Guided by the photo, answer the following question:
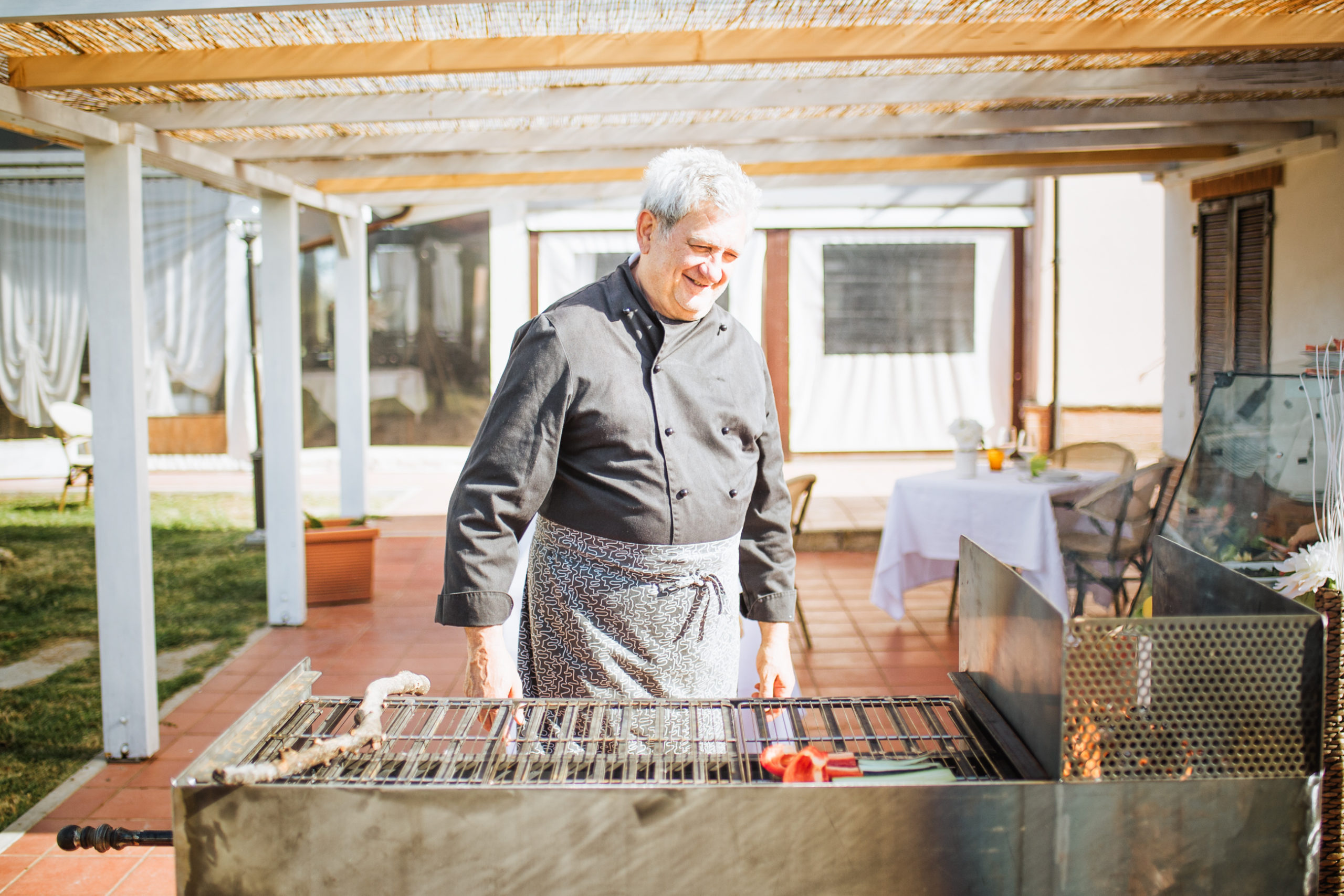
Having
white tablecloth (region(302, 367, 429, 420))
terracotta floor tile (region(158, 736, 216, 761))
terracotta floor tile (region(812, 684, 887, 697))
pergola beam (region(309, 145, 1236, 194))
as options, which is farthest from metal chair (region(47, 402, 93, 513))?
terracotta floor tile (region(812, 684, 887, 697))

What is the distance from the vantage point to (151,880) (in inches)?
114

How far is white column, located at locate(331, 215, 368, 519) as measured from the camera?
7160 mm

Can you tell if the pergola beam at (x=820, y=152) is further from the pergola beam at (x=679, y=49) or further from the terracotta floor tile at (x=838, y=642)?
the terracotta floor tile at (x=838, y=642)

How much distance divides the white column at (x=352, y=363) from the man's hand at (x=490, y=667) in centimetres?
557

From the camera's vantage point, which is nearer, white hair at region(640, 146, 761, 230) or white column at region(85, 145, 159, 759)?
white hair at region(640, 146, 761, 230)

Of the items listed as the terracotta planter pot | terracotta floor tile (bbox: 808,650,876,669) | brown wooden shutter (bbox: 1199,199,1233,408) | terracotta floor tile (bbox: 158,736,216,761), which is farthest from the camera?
brown wooden shutter (bbox: 1199,199,1233,408)

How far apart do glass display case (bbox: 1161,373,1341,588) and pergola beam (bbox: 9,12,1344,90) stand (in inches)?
40.3

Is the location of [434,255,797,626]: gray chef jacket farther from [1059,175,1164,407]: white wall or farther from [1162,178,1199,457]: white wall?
[1059,175,1164,407]: white wall

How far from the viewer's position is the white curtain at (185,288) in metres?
11.1

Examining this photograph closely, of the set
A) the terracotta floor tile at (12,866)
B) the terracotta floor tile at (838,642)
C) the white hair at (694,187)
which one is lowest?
the terracotta floor tile at (12,866)

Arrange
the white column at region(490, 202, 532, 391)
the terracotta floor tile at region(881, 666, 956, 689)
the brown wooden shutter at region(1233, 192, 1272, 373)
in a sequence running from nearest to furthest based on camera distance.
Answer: the terracotta floor tile at region(881, 666, 956, 689)
the brown wooden shutter at region(1233, 192, 1272, 373)
the white column at region(490, 202, 532, 391)

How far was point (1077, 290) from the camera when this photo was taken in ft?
34.2

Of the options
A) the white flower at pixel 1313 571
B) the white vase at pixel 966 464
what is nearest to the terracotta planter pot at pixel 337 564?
the white vase at pixel 966 464

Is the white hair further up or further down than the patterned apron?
further up
